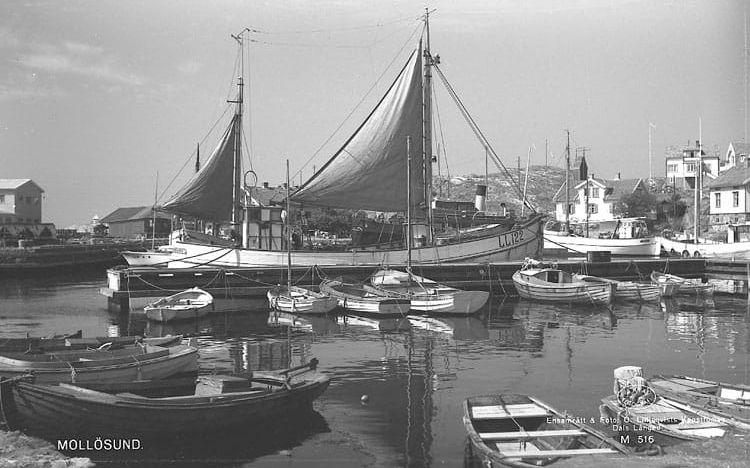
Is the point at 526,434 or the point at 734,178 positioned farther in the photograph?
the point at 734,178

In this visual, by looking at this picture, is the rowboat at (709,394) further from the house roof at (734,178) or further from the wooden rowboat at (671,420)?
the house roof at (734,178)

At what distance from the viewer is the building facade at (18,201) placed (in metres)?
80.2

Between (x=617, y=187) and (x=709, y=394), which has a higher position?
(x=617, y=187)

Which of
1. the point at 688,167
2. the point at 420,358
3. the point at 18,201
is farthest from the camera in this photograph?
the point at 688,167

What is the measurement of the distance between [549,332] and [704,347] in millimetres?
5662

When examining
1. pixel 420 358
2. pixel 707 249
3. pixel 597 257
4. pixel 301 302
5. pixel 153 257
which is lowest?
pixel 420 358

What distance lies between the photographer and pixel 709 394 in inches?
530

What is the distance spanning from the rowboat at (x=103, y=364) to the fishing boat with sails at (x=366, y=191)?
23920 mm

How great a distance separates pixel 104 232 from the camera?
105875mm

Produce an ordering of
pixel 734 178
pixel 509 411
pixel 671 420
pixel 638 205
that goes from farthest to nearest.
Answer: pixel 638 205 → pixel 734 178 → pixel 509 411 → pixel 671 420

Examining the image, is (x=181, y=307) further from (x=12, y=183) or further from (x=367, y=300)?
(x=12, y=183)

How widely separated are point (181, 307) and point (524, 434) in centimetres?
2205

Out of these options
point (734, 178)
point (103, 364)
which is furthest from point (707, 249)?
point (103, 364)

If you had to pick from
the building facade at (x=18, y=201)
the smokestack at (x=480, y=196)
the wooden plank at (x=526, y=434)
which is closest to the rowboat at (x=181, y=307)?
the wooden plank at (x=526, y=434)
